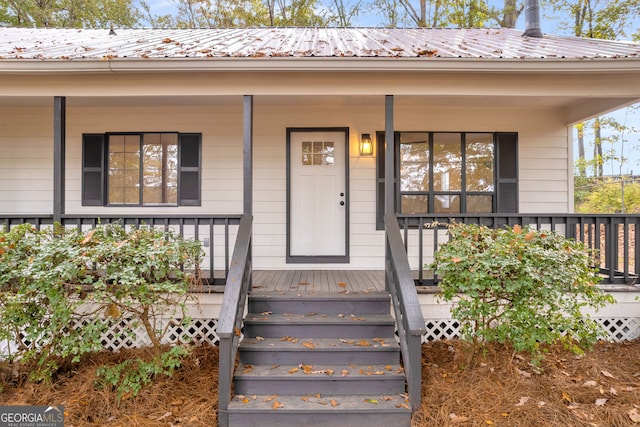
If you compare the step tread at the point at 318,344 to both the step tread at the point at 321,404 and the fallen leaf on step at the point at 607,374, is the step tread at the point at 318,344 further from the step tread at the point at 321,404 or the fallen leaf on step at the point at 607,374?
the fallen leaf on step at the point at 607,374

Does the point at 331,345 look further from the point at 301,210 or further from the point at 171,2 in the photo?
the point at 171,2

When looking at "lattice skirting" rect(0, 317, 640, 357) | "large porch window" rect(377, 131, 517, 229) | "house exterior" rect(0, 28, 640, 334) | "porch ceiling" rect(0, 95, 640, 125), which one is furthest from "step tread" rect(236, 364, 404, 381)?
"porch ceiling" rect(0, 95, 640, 125)

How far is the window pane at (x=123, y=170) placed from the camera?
529cm

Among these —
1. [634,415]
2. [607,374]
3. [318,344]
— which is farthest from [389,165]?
[634,415]

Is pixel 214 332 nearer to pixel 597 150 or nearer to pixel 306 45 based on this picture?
pixel 306 45

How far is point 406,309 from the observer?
2.95 metres

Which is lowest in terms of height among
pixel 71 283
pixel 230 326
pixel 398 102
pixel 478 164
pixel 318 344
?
pixel 318 344

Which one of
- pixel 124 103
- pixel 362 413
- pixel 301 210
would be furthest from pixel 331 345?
pixel 124 103

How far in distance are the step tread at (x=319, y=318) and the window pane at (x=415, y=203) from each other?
85.3 inches

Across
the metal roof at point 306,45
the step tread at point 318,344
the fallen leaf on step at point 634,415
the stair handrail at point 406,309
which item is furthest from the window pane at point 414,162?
the fallen leaf on step at point 634,415

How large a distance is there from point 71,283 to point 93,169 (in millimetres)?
2836

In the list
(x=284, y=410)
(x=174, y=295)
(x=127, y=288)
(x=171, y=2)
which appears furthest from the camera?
(x=171, y=2)

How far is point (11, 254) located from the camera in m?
3.07

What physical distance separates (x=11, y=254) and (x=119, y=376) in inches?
55.0
